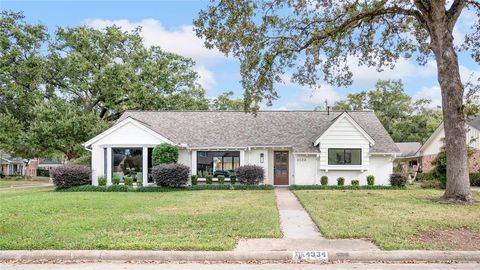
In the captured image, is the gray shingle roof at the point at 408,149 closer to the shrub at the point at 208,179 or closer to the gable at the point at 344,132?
the gable at the point at 344,132

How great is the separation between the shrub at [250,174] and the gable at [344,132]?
12.8 feet

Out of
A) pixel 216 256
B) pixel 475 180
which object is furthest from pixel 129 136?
pixel 475 180

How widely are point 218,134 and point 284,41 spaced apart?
9.94m

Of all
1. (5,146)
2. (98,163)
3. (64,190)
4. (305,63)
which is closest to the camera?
(305,63)

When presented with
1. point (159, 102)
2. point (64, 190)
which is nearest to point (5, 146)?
point (159, 102)

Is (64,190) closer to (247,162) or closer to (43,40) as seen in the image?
(247,162)

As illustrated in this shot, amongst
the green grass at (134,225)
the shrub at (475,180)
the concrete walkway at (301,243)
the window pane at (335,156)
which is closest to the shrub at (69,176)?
the green grass at (134,225)

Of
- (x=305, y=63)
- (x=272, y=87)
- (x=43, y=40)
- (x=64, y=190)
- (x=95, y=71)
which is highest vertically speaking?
(x=43, y=40)

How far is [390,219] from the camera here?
441 inches

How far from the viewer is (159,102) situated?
3612 centimetres

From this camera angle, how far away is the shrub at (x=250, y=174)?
2398 cm

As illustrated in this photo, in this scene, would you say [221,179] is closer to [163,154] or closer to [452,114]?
[163,154]

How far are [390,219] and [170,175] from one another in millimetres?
13677

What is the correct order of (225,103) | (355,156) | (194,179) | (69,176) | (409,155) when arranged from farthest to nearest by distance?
(225,103), (409,155), (355,156), (194,179), (69,176)
